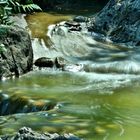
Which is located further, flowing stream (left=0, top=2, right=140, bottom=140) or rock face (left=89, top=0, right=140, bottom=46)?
rock face (left=89, top=0, right=140, bottom=46)

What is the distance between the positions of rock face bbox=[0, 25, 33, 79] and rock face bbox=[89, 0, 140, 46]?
12.6 ft

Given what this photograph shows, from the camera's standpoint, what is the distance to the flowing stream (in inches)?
243

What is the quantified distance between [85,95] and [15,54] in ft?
11.6

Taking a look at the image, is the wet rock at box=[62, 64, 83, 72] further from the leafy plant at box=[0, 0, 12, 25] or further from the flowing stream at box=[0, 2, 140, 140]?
the leafy plant at box=[0, 0, 12, 25]

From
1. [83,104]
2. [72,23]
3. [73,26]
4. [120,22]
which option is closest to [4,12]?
[83,104]

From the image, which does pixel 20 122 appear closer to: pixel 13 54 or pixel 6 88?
pixel 6 88

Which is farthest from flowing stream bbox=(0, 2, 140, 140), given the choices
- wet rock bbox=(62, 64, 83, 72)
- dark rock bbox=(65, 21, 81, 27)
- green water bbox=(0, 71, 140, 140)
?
dark rock bbox=(65, 21, 81, 27)

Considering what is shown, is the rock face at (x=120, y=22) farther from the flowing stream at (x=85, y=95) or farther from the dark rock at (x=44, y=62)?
the dark rock at (x=44, y=62)

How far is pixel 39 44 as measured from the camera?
13750 mm

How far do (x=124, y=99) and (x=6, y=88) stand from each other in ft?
8.66

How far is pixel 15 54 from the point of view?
11383 mm

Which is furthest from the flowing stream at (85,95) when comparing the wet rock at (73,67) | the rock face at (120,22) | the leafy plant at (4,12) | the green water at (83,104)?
the leafy plant at (4,12)

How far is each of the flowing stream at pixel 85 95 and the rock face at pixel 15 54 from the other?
Answer: 0.32 meters

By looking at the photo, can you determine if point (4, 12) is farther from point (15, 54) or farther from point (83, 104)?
point (15, 54)
